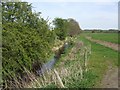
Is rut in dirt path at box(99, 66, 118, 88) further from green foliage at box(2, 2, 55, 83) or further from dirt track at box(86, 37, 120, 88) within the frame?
green foliage at box(2, 2, 55, 83)

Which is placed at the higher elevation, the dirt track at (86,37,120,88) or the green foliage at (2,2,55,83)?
the green foliage at (2,2,55,83)

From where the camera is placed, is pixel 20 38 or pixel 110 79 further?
pixel 20 38

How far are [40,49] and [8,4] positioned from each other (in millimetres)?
4634

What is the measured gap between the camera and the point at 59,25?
213 ft

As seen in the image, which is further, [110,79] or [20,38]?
[20,38]

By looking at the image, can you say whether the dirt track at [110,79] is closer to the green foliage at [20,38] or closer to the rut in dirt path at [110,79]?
the rut in dirt path at [110,79]

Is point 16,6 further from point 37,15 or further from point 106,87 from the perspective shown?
point 106,87

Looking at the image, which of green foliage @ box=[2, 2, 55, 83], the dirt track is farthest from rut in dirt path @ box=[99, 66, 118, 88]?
green foliage @ box=[2, 2, 55, 83]

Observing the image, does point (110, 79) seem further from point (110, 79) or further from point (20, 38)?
point (20, 38)

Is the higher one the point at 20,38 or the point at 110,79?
Answer: the point at 20,38

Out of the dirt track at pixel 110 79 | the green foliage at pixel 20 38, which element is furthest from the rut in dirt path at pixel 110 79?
the green foliage at pixel 20 38

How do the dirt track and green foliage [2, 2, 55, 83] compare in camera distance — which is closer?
the dirt track

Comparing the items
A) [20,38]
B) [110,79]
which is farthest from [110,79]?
[20,38]

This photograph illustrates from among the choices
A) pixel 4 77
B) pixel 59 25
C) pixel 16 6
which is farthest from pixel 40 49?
pixel 59 25
